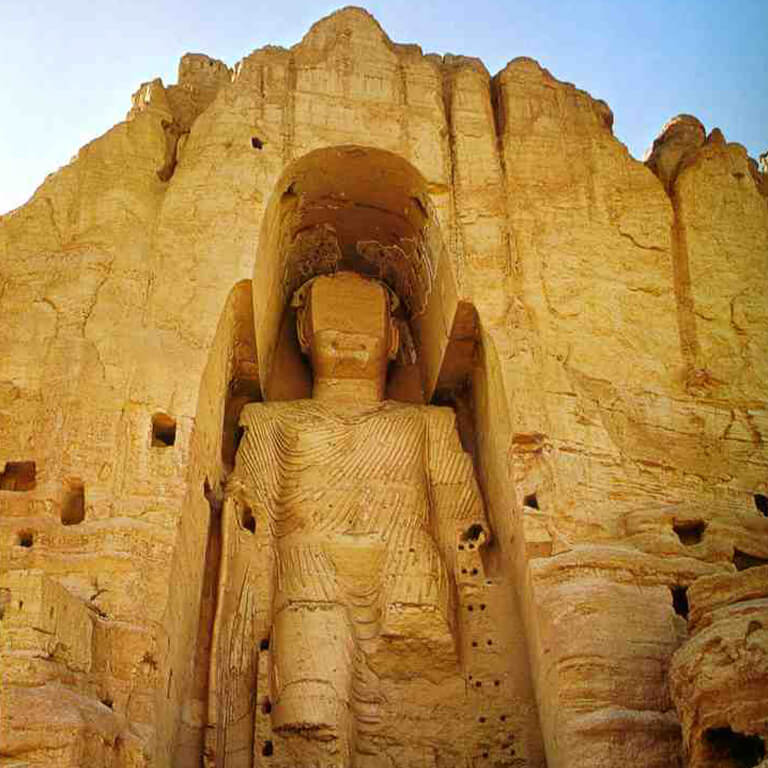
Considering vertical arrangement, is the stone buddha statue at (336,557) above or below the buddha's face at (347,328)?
below

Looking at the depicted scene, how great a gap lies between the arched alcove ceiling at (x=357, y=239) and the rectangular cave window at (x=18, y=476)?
217cm

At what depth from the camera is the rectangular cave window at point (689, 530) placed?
755cm

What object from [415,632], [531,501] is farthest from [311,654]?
[531,501]

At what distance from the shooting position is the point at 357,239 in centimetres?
1014

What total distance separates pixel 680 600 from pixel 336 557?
2355 millimetres

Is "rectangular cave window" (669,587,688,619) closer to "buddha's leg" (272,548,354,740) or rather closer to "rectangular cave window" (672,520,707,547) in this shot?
"rectangular cave window" (672,520,707,547)

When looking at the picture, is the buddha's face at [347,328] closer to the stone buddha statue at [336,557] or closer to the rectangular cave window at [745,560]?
the stone buddha statue at [336,557]

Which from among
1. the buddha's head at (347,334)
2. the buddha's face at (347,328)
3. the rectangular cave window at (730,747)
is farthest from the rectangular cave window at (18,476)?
the rectangular cave window at (730,747)

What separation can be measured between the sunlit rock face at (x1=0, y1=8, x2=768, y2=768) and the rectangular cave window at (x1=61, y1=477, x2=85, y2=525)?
24 mm

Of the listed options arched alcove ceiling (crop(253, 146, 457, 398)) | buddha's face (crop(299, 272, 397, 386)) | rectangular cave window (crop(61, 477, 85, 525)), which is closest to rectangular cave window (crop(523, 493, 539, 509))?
arched alcove ceiling (crop(253, 146, 457, 398))

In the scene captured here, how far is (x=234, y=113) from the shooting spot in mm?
9297

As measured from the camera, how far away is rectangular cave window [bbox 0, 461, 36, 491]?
7.23 meters

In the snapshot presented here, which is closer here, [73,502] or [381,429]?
[73,502]

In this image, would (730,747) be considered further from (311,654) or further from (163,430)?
(163,430)
